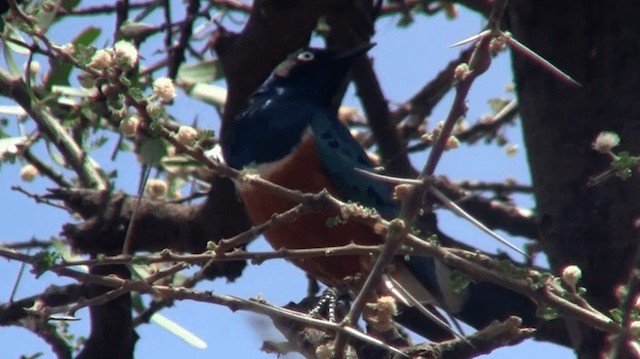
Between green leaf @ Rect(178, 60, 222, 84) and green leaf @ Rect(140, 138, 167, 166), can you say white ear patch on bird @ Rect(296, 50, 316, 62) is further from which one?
green leaf @ Rect(140, 138, 167, 166)

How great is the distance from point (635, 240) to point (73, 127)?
1.56 m

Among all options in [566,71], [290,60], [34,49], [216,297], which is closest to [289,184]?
[290,60]

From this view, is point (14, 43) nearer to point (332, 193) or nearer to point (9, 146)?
point (9, 146)

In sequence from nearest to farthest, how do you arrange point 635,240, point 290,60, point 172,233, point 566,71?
point 635,240
point 566,71
point 172,233
point 290,60

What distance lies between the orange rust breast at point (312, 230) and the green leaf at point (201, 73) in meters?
0.43

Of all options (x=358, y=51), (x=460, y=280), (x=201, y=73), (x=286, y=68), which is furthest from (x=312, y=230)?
(x=460, y=280)

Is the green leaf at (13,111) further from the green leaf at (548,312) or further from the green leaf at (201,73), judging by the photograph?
the green leaf at (548,312)

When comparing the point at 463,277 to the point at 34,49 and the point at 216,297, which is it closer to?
the point at 216,297

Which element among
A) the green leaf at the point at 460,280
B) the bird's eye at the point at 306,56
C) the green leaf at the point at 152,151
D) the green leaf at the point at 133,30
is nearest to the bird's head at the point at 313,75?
the bird's eye at the point at 306,56

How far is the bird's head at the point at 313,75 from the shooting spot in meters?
3.97

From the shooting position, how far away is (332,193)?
3430 millimetres

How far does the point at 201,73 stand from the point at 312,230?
71cm

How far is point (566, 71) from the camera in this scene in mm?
2938

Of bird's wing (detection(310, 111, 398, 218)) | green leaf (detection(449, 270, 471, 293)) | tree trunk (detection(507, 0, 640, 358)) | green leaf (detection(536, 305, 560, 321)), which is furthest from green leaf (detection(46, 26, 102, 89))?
green leaf (detection(536, 305, 560, 321))
